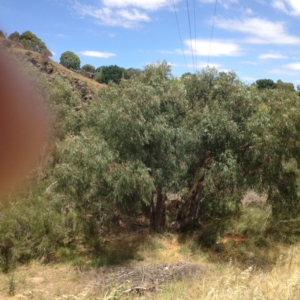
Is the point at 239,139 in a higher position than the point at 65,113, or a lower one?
lower

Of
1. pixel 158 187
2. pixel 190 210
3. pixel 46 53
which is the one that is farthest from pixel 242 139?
pixel 46 53

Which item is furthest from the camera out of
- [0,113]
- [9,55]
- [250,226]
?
[250,226]

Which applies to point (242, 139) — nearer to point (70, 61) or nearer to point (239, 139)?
point (239, 139)

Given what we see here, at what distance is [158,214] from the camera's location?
40.9ft

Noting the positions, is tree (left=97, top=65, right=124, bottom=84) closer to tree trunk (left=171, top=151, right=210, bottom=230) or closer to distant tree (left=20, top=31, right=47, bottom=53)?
distant tree (left=20, top=31, right=47, bottom=53)

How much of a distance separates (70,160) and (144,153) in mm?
2203

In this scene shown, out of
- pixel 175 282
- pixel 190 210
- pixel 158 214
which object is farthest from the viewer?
pixel 190 210

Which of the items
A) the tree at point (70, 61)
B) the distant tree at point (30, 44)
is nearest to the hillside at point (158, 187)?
the distant tree at point (30, 44)

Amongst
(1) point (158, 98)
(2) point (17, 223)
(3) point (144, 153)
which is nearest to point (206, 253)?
(3) point (144, 153)

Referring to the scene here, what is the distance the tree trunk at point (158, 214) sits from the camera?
40.4 ft

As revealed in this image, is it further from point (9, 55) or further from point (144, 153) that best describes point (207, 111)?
point (9, 55)

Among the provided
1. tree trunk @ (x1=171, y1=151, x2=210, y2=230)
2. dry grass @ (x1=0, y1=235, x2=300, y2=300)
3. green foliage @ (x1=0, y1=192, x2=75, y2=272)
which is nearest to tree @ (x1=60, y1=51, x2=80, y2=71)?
tree trunk @ (x1=171, y1=151, x2=210, y2=230)

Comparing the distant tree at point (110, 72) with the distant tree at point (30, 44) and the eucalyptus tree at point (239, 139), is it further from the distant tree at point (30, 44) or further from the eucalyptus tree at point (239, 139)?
the eucalyptus tree at point (239, 139)

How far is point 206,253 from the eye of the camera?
37.3ft
